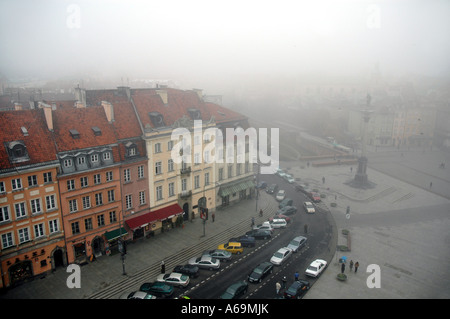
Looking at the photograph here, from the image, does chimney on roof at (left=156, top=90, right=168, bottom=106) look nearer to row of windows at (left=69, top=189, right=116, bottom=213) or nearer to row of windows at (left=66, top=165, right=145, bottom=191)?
row of windows at (left=66, top=165, right=145, bottom=191)

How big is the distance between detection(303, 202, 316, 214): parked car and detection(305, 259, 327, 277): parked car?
17728mm

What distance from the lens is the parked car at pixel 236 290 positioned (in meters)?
34.1

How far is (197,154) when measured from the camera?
170ft

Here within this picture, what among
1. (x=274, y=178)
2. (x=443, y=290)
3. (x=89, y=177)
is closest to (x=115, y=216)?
(x=89, y=177)

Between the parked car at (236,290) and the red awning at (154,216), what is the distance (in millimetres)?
15079

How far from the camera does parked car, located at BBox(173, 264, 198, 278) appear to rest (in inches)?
A: 1529

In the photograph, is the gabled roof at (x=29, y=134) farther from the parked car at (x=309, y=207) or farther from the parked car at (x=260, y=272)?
the parked car at (x=309, y=207)

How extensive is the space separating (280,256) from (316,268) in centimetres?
458

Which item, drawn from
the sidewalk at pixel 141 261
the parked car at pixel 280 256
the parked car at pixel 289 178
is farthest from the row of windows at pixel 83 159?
the parked car at pixel 289 178

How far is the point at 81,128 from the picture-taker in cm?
4125

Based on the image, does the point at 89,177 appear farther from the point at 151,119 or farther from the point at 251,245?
the point at 251,245

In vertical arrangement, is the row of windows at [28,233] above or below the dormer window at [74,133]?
below

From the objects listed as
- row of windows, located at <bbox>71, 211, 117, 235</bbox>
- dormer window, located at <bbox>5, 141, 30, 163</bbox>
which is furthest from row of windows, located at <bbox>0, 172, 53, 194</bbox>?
row of windows, located at <bbox>71, 211, 117, 235</bbox>

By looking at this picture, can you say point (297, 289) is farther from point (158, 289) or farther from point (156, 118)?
point (156, 118)
